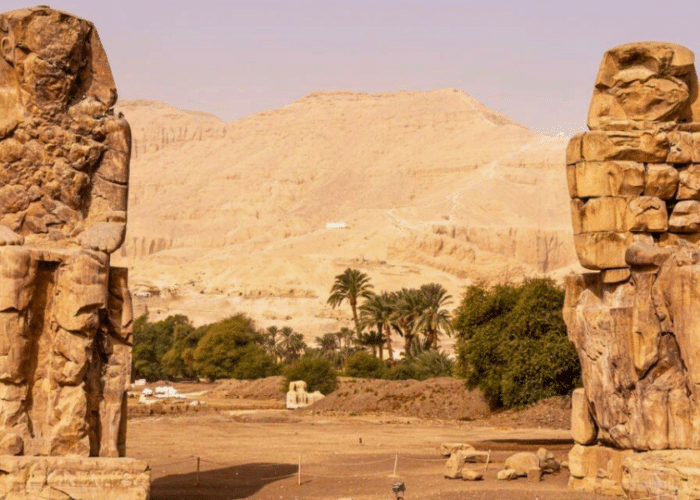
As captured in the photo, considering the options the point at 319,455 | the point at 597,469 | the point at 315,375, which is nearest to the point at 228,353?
the point at 315,375

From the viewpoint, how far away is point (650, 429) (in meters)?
15.9

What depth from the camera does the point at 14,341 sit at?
545 inches

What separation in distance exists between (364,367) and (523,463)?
36982 mm

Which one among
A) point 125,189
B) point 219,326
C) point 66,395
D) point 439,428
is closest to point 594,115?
point 125,189

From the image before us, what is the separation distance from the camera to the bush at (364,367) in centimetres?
5594

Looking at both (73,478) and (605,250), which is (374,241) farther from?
(73,478)

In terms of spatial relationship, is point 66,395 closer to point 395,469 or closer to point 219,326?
point 395,469

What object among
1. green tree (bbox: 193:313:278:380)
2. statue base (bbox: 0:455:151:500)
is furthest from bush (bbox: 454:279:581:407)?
green tree (bbox: 193:313:278:380)

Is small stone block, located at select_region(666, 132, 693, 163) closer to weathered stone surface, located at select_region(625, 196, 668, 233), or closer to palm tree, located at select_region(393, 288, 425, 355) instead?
weathered stone surface, located at select_region(625, 196, 668, 233)

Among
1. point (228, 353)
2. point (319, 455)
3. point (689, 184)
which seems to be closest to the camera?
point (689, 184)

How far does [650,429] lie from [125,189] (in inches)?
303

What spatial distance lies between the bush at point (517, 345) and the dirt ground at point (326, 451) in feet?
2.65

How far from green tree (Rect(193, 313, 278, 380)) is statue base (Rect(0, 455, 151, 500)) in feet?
171

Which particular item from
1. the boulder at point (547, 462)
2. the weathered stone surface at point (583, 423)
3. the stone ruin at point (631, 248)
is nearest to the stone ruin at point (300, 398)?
the boulder at point (547, 462)
